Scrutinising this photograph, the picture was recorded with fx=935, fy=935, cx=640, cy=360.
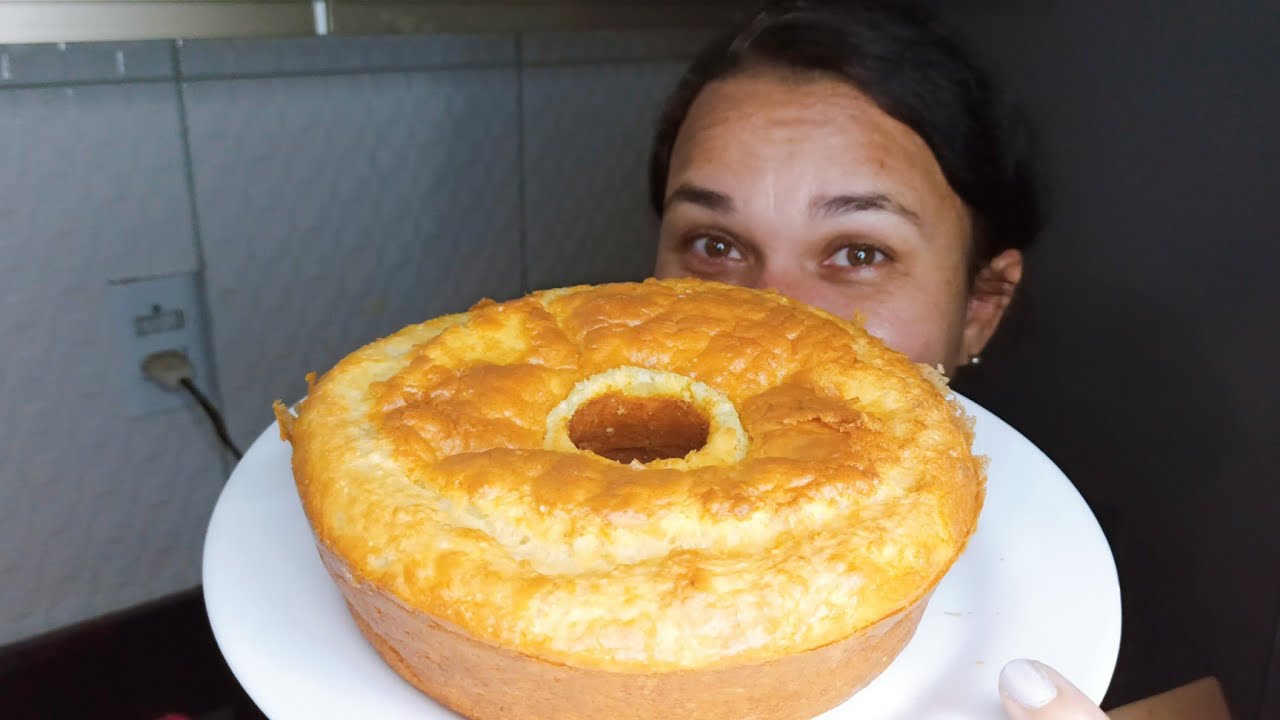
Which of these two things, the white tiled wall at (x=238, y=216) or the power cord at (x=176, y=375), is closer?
the white tiled wall at (x=238, y=216)

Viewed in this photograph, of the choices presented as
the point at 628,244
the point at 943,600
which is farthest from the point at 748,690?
the point at 628,244

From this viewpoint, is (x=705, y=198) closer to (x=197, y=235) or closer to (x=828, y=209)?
(x=828, y=209)

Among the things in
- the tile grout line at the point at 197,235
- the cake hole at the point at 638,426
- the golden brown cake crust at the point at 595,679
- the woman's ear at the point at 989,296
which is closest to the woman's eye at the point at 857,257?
the woman's ear at the point at 989,296

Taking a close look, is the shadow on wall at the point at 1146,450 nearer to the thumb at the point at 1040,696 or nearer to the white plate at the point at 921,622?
the white plate at the point at 921,622

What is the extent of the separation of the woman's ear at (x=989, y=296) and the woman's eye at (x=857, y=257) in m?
0.28

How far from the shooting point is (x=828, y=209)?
1312mm

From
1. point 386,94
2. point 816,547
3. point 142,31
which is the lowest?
point 816,547

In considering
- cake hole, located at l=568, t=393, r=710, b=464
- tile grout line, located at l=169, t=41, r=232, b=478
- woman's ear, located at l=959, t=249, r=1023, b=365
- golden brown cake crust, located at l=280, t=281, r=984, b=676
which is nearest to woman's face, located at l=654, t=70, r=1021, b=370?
woman's ear, located at l=959, t=249, r=1023, b=365

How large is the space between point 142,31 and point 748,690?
1.31m

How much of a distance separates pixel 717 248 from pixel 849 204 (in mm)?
227

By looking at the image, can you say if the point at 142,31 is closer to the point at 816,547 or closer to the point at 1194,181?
the point at 816,547

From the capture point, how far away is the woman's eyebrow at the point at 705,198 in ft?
4.46

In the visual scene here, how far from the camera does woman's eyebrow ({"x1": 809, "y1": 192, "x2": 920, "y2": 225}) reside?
1.31 meters

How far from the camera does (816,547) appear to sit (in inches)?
28.0
